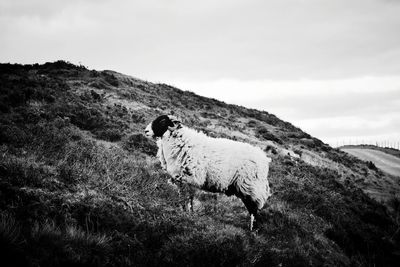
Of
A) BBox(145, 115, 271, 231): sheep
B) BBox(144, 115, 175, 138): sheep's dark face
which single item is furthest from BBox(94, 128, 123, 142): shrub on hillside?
BBox(145, 115, 271, 231): sheep

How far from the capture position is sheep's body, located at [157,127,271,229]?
23.1ft

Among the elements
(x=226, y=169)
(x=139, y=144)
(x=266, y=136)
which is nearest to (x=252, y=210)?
(x=226, y=169)

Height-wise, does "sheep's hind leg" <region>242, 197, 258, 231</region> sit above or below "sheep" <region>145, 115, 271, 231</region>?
below

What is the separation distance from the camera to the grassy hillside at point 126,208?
4359 mm

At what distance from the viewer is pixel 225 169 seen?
7.04m

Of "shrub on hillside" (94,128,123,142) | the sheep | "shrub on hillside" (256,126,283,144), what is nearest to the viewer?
the sheep

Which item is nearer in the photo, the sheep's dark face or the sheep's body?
the sheep's body

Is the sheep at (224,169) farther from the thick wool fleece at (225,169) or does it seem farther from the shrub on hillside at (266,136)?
the shrub on hillside at (266,136)

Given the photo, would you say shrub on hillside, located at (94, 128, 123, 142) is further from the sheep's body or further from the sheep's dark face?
the sheep's body

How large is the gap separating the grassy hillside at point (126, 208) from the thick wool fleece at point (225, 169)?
640mm

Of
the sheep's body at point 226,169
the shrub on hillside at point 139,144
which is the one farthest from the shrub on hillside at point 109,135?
the sheep's body at point 226,169

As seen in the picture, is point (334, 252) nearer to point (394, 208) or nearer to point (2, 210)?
point (2, 210)

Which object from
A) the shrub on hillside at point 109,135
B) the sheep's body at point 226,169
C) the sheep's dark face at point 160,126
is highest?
the sheep's dark face at point 160,126

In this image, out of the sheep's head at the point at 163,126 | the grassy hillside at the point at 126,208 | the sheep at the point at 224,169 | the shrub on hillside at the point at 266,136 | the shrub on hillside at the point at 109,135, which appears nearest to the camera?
the grassy hillside at the point at 126,208
